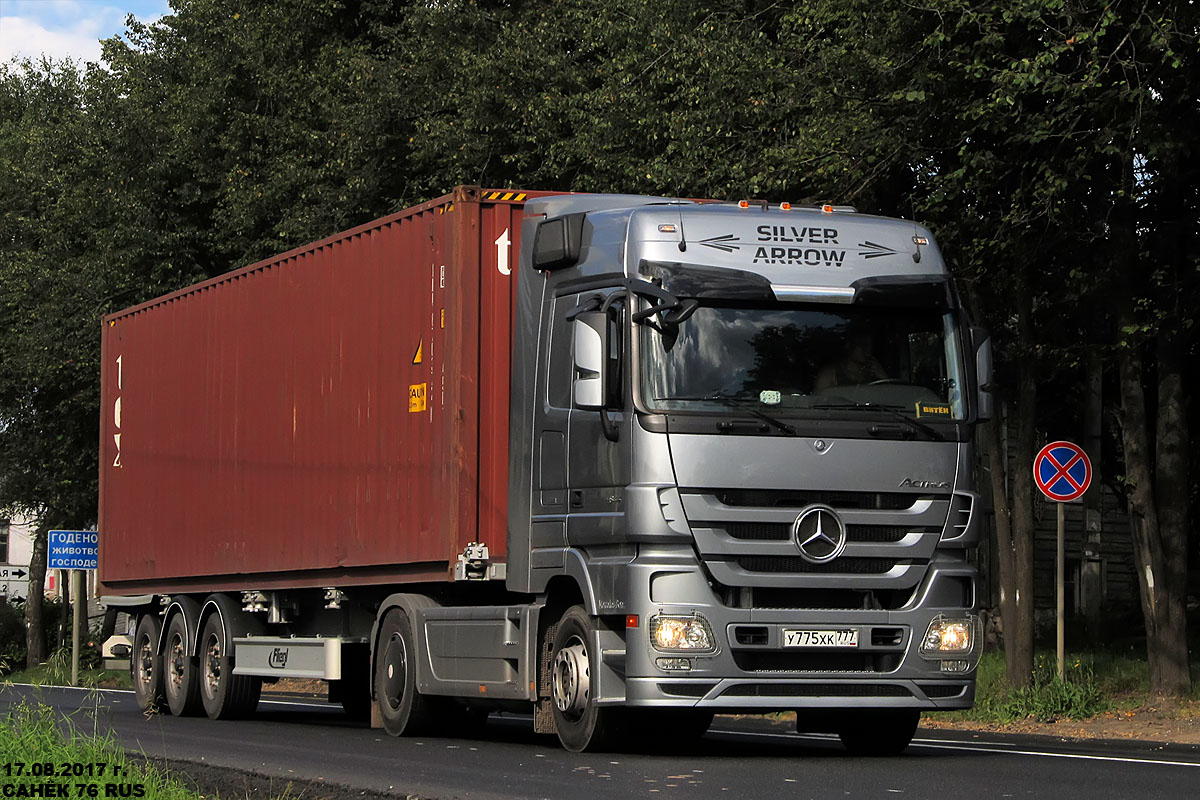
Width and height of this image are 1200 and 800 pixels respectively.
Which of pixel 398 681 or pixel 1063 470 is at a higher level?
pixel 1063 470

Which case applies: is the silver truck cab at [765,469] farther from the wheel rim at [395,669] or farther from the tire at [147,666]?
the tire at [147,666]

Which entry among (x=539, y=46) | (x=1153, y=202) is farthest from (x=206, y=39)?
(x=1153, y=202)

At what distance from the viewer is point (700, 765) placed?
11938 mm

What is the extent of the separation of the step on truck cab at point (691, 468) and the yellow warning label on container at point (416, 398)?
5 cm

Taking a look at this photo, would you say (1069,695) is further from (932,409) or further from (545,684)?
(545,684)

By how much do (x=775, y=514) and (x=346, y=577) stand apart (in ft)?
17.7

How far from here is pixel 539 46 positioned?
87.0 feet

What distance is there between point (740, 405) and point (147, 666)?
1075 cm

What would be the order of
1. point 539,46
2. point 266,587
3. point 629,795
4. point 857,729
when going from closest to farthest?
point 629,795
point 857,729
point 266,587
point 539,46

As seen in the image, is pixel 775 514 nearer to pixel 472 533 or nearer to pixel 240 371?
pixel 472 533

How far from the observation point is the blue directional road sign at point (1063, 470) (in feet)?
67.2

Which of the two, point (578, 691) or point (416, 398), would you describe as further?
point (416, 398)

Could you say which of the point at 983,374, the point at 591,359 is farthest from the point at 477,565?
the point at 983,374

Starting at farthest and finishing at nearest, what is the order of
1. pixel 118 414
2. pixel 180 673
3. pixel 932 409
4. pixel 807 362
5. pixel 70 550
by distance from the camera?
1. pixel 70 550
2. pixel 118 414
3. pixel 180 673
4. pixel 932 409
5. pixel 807 362
